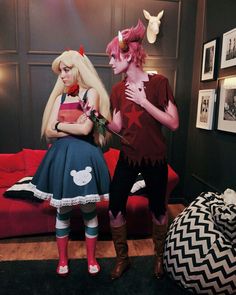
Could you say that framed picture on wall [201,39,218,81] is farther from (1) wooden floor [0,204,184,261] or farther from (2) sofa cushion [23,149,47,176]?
(2) sofa cushion [23,149,47,176]

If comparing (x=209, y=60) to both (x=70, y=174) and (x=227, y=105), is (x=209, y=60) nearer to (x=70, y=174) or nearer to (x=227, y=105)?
(x=227, y=105)

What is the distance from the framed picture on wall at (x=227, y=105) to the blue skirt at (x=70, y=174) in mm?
1256

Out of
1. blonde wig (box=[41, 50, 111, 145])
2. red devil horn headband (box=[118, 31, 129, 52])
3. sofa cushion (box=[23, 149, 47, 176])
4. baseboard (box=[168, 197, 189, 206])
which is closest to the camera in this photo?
red devil horn headband (box=[118, 31, 129, 52])

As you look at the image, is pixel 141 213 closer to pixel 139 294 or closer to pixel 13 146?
pixel 139 294

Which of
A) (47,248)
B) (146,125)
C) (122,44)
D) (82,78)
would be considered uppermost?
(122,44)

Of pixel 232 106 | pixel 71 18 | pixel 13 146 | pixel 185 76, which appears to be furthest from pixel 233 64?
pixel 13 146

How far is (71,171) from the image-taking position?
1.60 metres

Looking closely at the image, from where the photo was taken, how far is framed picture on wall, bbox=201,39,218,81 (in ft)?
8.15

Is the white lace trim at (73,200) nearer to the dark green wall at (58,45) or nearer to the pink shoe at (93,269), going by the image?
the pink shoe at (93,269)

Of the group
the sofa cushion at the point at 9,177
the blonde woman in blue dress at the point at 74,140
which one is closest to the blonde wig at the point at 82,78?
the blonde woman in blue dress at the point at 74,140

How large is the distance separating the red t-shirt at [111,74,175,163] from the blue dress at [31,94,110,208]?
0.23 meters

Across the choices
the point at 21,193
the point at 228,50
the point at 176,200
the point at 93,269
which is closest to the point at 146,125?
the point at 93,269

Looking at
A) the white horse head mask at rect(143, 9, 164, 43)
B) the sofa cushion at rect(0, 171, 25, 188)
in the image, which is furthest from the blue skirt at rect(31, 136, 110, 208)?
the white horse head mask at rect(143, 9, 164, 43)

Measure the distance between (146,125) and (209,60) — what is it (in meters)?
1.45
